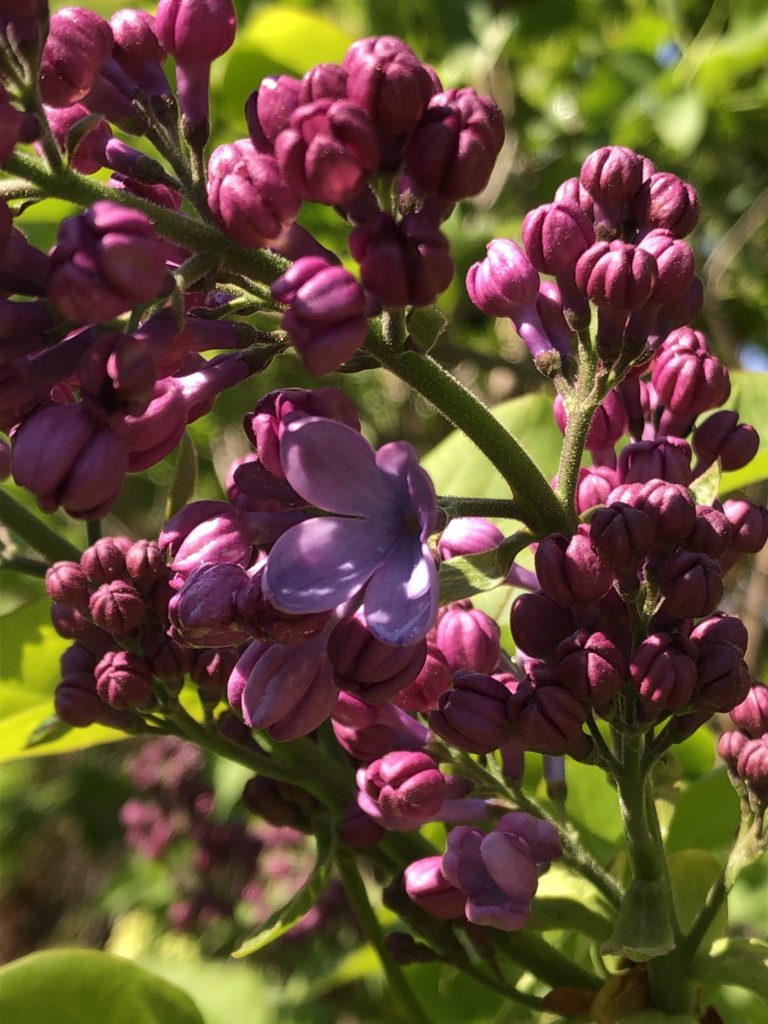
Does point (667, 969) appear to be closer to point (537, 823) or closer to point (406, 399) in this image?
point (537, 823)

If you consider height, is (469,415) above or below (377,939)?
above

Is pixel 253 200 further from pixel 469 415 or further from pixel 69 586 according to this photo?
pixel 69 586

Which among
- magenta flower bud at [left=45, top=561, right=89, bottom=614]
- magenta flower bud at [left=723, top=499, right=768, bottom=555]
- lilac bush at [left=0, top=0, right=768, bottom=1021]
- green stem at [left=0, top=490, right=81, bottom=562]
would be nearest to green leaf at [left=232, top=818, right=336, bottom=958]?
lilac bush at [left=0, top=0, right=768, bottom=1021]

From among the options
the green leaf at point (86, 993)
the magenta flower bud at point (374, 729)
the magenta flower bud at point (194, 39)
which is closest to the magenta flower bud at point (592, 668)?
the magenta flower bud at point (374, 729)

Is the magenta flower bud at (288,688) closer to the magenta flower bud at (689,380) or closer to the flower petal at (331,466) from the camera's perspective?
the flower petal at (331,466)

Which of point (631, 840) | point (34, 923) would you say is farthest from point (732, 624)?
point (34, 923)

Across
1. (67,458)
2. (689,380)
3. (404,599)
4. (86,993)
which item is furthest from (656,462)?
(86,993)
